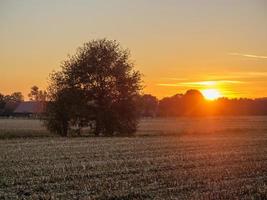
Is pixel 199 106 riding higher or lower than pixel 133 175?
higher

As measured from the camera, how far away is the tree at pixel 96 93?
1818 inches

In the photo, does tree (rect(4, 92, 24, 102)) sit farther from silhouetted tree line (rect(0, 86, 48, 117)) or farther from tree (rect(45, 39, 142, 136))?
tree (rect(45, 39, 142, 136))

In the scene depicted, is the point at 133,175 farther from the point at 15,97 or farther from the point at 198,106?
the point at 15,97

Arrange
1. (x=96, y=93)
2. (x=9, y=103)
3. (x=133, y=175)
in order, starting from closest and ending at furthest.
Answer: (x=133, y=175), (x=96, y=93), (x=9, y=103)

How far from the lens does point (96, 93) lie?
46.3 meters

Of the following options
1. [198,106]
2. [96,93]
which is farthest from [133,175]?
[198,106]


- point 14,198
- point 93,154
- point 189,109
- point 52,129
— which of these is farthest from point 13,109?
point 14,198

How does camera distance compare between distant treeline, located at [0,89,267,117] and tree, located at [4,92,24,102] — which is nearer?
distant treeline, located at [0,89,267,117]

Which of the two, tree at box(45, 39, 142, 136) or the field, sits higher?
tree at box(45, 39, 142, 136)

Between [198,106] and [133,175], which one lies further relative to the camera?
[198,106]

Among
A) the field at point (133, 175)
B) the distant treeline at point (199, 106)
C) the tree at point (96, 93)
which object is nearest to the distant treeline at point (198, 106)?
the distant treeline at point (199, 106)

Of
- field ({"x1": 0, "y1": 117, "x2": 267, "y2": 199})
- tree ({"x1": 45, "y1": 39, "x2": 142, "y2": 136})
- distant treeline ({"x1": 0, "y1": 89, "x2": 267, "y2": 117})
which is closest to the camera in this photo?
field ({"x1": 0, "y1": 117, "x2": 267, "y2": 199})


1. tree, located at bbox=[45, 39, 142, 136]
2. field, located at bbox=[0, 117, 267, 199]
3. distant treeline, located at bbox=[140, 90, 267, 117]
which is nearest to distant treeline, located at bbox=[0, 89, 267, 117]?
distant treeline, located at bbox=[140, 90, 267, 117]

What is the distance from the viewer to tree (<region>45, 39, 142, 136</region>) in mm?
46188
